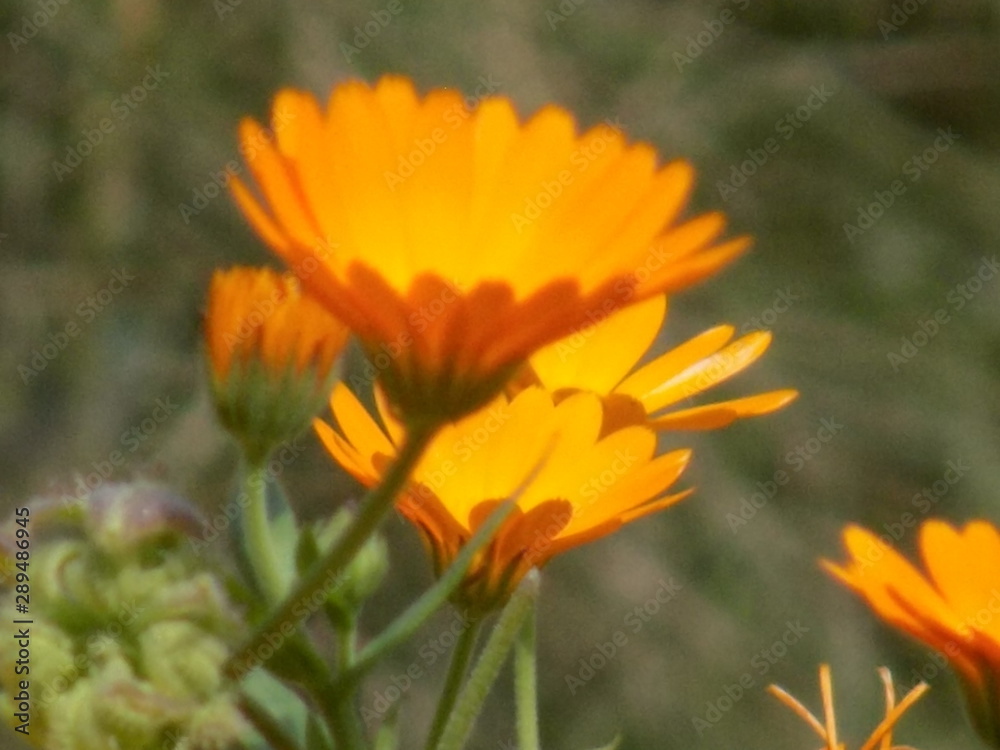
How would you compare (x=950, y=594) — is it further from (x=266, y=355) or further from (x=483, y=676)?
(x=266, y=355)

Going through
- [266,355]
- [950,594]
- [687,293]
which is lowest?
[950,594]

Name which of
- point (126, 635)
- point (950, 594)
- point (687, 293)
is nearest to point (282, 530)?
point (126, 635)

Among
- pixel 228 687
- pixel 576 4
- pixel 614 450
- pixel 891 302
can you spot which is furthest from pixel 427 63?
pixel 228 687

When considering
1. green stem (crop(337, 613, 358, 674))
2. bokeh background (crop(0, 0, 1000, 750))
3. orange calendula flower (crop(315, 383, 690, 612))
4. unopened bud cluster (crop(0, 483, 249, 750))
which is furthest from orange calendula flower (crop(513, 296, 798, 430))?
bokeh background (crop(0, 0, 1000, 750))

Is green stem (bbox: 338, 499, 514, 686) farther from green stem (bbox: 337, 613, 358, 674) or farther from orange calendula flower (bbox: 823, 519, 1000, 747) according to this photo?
orange calendula flower (bbox: 823, 519, 1000, 747)

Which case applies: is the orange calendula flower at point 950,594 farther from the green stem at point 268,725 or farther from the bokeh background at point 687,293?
the bokeh background at point 687,293

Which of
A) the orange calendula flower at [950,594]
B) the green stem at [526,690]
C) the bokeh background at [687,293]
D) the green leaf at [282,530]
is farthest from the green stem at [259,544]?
the bokeh background at [687,293]

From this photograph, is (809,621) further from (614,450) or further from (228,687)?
(228,687)

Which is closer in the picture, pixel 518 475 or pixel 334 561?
pixel 334 561
